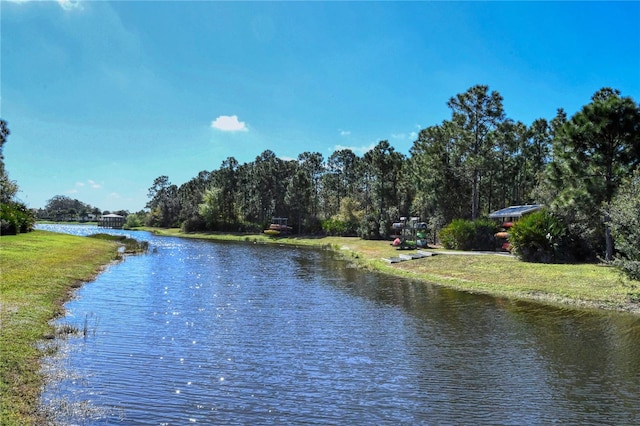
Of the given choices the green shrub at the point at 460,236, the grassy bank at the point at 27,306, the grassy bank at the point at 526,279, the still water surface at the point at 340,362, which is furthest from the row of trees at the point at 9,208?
the green shrub at the point at 460,236

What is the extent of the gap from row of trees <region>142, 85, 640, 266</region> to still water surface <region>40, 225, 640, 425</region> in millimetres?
9143

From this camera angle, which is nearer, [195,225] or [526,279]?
[526,279]

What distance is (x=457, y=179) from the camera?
54500mm

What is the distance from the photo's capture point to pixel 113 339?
41.7 feet

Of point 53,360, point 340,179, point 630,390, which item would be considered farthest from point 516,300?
point 340,179

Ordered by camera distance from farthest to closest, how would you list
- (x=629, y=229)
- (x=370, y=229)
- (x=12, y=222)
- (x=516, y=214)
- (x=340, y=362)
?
(x=370, y=229)
(x=516, y=214)
(x=12, y=222)
(x=629, y=229)
(x=340, y=362)

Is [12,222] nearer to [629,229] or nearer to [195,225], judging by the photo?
[629,229]

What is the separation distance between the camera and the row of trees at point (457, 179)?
2733 cm

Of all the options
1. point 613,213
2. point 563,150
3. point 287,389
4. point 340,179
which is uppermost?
point 340,179

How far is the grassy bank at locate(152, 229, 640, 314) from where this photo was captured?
63.5 feet

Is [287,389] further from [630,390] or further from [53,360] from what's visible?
[630,390]

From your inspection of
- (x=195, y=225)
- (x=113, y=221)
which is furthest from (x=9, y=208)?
(x=113, y=221)

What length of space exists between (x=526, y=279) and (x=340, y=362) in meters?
16.2

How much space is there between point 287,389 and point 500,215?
4003 cm
